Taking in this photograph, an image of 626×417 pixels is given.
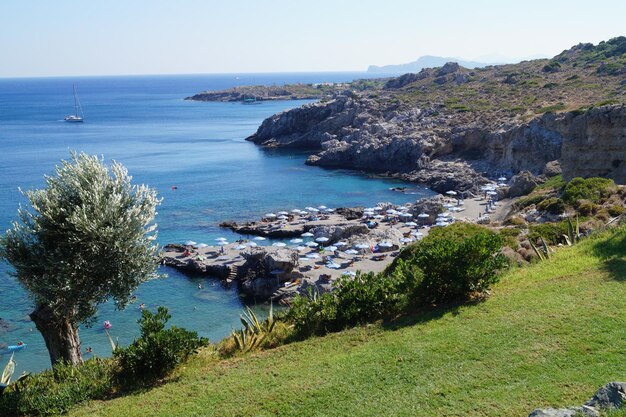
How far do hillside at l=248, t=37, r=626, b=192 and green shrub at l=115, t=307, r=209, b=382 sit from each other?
43.4 meters

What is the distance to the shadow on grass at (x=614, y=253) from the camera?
15.2 m

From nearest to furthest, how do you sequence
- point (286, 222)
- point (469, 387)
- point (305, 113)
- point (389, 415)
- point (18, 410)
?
point (389, 415) < point (469, 387) < point (18, 410) < point (286, 222) < point (305, 113)

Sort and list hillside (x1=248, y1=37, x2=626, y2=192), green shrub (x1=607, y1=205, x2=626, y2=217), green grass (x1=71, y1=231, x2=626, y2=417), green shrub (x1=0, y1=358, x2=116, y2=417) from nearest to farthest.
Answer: green grass (x1=71, y1=231, x2=626, y2=417) → green shrub (x1=0, y1=358, x2=116, y2=417) → green shrub (x1=607, y1=205, x2=626, y2=217) → hillside (x1=248, y1=37, x2=626, y2=192)

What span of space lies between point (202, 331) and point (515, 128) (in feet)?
184

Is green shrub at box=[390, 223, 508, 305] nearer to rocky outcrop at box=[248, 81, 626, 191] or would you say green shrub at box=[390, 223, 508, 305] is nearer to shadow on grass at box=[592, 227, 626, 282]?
shadow on grass at box=[592, 227, 626, 282]

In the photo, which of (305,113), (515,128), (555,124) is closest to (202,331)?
(555,124)

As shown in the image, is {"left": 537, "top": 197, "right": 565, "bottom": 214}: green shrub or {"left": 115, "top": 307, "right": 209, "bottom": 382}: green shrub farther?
{"left": 537, "top": 197, "right": 565, "bottom": 214}: green shrub

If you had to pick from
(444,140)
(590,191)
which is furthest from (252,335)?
(444,140)

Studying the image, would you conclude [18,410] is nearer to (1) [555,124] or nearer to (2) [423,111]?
(1) [555,124]

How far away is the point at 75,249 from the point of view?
13047mm

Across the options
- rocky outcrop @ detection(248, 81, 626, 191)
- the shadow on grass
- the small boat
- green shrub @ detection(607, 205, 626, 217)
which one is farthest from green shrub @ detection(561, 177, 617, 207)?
the small boat

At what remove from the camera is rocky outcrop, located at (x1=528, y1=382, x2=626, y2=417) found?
25.1ft

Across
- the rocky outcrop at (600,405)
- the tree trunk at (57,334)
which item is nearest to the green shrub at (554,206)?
the rocky outcrop at (600,405)

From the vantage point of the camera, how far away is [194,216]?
63.7 m
